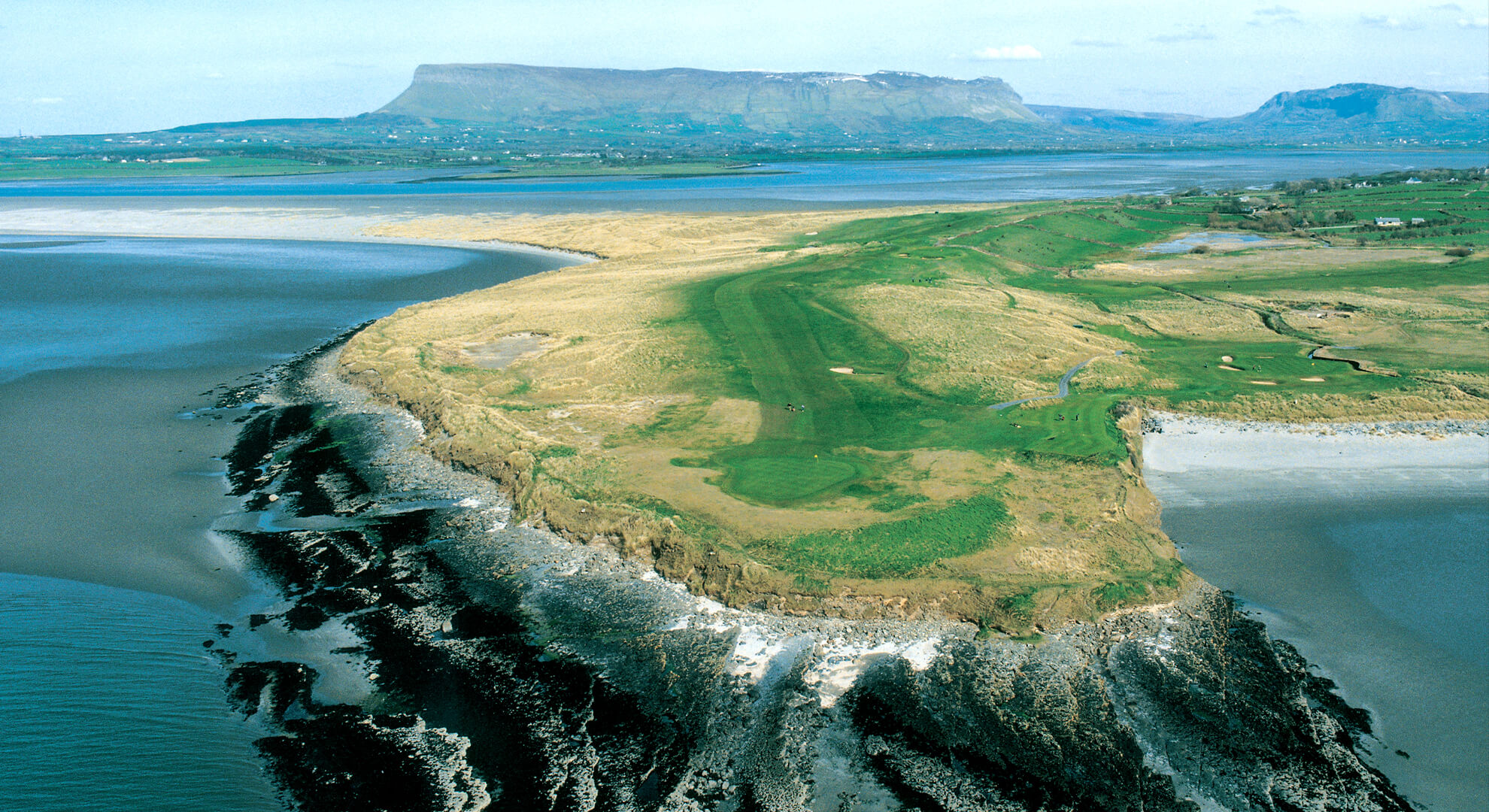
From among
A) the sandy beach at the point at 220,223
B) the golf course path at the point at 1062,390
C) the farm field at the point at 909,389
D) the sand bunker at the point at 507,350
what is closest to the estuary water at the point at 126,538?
the farm field at the point at 909,389

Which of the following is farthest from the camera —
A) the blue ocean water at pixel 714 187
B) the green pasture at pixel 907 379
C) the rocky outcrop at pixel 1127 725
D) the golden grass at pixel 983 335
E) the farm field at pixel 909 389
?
the blue ocean water at pixel 714 187

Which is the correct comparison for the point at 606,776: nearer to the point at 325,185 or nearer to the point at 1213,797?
the point at 1213,797

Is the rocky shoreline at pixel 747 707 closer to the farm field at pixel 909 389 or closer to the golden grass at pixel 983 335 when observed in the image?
the farm field at pixel 909 389

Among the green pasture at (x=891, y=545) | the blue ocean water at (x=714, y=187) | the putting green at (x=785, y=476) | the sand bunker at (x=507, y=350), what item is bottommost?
the green pasture at (x=891, y=545)

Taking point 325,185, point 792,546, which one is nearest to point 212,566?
point 792,546

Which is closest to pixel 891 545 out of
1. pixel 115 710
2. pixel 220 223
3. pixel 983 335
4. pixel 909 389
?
pixel 909 389

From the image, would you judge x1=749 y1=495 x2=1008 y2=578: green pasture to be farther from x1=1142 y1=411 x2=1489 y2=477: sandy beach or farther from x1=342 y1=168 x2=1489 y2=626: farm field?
x1=1142 y1=411 x2=1489 y2=477: sandy beach

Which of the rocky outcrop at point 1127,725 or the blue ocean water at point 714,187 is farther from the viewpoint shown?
the blue ocean water at point 714,187
